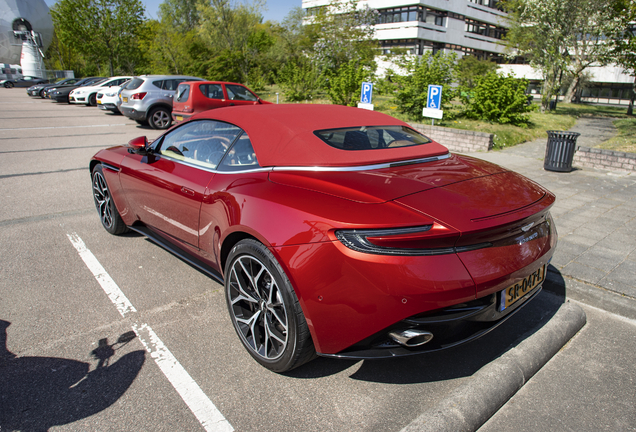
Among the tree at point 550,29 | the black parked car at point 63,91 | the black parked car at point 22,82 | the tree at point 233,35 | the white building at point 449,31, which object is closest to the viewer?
the tree at point 550,29

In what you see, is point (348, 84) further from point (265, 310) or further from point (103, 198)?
point (265, 310)

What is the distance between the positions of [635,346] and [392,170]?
6.89 ft

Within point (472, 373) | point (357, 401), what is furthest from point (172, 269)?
point (472, 373)

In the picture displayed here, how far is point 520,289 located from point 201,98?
1263 centimetres

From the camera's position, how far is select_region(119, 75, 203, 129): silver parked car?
14766 mm

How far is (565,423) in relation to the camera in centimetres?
222

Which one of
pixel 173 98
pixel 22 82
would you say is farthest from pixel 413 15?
pixel 22 82

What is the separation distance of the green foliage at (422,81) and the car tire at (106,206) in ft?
36.4

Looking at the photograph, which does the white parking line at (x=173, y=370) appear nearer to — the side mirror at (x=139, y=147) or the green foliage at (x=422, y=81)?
the side mirror at (x=139, y=147)

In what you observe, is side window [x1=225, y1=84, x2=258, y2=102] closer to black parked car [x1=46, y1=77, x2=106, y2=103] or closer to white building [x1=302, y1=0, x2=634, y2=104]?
black parked car [x1=46, y1=77, x2=106, y2=103]

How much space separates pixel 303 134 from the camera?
2.94 m

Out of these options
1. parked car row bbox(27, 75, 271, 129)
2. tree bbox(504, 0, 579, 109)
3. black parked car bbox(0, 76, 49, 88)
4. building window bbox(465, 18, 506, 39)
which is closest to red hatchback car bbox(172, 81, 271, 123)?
parked car row bbox(27, 75, 271, 129)

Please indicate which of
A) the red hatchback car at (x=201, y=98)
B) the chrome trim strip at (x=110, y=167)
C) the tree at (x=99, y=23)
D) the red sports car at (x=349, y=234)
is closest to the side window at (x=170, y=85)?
the red hatchback car at (x=201, y=98)

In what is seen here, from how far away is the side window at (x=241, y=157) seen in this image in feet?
9.56
